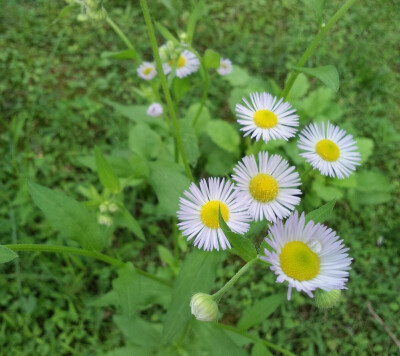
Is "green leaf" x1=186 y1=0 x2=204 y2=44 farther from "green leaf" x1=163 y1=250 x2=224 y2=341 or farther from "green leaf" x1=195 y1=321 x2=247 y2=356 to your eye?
"green leaf" x1=195 y1=321 x2=247 y2=356

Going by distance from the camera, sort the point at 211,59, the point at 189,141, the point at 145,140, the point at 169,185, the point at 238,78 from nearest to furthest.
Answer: the point at 169,185
the point at 211,59
the point at 189,141
the point at 145,140
the point at 238,78

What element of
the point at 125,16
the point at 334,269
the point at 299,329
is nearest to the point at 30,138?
the point at 125,16

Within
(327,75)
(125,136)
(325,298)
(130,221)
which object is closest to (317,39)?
(327,75)

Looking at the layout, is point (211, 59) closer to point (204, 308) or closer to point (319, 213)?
point (319, 213)

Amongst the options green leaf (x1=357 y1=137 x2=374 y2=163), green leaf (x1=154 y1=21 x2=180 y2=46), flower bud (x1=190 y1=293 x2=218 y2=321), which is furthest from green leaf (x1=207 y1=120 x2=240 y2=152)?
flower bud (x1=190 y1=293 x2=218 y2=321)

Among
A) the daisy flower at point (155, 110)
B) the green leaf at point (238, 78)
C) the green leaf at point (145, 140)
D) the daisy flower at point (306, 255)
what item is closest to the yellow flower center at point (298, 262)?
the daisy flower at point (306, 255)

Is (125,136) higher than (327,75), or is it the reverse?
(125,136)
